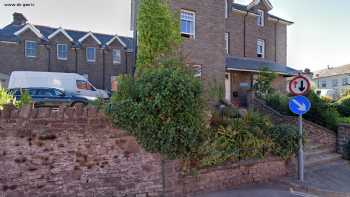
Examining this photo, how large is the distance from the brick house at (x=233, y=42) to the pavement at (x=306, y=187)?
3175 mm

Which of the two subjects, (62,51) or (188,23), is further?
(62,51)

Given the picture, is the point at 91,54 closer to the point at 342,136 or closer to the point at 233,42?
the point at 233,42

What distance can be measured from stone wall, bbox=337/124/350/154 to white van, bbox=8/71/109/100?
45.9 feet

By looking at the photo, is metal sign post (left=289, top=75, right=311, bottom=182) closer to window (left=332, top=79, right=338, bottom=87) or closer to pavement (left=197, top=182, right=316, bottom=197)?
pavement (left=197, top=182, right=316, bottom=197)

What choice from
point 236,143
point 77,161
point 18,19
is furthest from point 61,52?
point 236,143

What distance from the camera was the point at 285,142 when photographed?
20.8ft

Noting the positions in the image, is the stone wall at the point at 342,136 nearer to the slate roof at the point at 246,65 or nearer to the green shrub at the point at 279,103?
the green shrub at the point at 279,103

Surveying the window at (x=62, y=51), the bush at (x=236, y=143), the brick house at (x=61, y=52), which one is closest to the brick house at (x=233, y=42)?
the bush at (x=236, y=143)

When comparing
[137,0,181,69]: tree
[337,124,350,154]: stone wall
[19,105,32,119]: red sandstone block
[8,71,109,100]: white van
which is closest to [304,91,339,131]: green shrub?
[337,124,350,154]: stone wall

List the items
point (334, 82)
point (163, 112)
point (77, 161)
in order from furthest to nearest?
point (334, 82) < point (163, 112) < point (77, 161)

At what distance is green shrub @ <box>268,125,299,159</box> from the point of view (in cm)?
627

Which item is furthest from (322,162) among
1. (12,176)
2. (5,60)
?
(5,60)

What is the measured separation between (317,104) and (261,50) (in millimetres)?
12094

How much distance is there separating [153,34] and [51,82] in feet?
40.1
